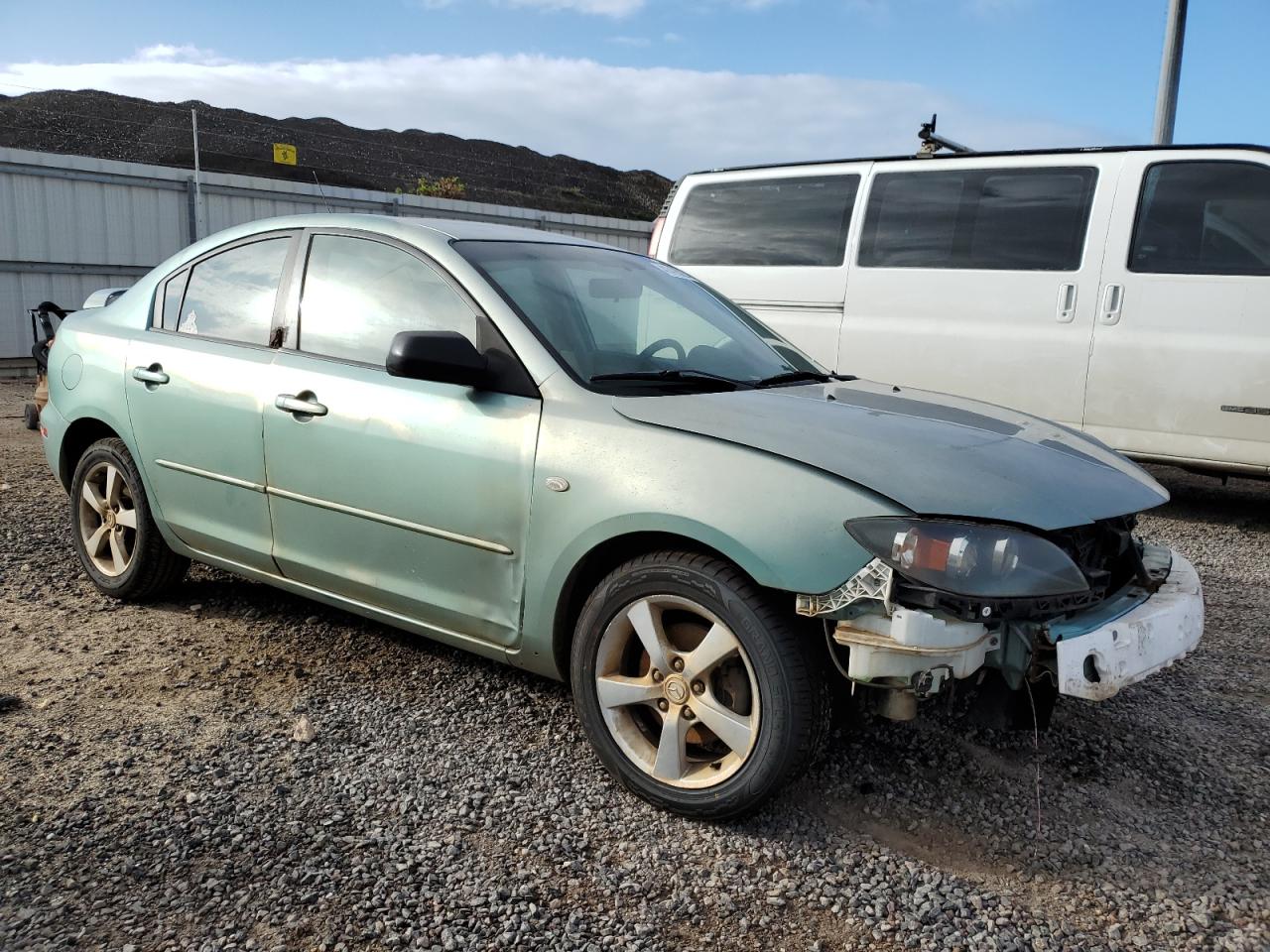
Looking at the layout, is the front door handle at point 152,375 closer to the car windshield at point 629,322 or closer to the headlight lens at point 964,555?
the car windshield at point 629,322

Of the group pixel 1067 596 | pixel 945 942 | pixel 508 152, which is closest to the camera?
pixel 945 942

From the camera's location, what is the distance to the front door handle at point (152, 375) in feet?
12.9

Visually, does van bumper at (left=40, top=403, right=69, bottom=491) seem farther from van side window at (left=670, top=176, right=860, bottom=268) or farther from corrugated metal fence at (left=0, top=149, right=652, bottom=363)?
corrugated metal fence at (left=0, top=149, right=652, bottom=363)

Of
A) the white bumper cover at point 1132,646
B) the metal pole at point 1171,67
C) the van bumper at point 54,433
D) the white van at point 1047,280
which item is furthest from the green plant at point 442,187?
the white bumper cover at point 1132,646

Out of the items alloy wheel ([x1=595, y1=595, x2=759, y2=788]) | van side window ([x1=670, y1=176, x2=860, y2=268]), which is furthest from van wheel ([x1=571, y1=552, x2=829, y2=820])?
van side window ([x1=670, y1=176, x2=860, y2=268])

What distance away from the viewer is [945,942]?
7.45ft

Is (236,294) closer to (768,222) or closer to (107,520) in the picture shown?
(107,520)

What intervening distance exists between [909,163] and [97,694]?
18.4 ft

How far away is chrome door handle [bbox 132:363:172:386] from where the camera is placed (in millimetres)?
3928

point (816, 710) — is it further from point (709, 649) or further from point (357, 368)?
point (357, 368)

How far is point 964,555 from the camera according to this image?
2.40m

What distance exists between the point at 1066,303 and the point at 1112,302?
26cm

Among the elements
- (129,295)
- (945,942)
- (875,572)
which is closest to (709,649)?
(875,572)

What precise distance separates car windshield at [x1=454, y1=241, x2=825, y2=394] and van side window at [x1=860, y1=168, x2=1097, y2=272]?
3094mm
